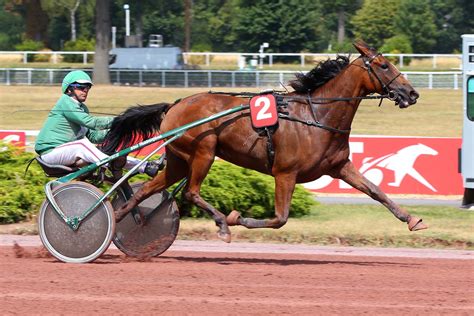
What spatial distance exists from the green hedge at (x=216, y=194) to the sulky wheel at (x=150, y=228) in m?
2.68

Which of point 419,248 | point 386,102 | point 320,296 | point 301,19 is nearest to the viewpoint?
point 320,296

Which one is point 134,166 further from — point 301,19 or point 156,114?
point 301,19

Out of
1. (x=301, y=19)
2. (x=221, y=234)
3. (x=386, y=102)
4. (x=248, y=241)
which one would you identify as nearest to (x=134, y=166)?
(x=221, y=234)

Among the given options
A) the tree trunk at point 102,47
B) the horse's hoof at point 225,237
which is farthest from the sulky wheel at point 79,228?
the tree trunk at point 102,47

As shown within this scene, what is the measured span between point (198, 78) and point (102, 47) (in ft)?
13.2

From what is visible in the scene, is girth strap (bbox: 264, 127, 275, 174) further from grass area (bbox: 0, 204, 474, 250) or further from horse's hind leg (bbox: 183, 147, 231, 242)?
A: grass area (bbox: 0, 204, 474, 250)

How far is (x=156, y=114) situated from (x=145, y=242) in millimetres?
1189

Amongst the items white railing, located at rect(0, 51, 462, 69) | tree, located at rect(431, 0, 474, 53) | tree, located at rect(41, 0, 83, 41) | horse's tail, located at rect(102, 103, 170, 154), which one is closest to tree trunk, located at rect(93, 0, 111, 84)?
white railing, located at rect(0, 51, 462, 69)

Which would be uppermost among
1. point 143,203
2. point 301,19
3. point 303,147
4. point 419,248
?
point 301,19

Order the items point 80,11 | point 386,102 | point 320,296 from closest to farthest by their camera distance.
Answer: point 320,296 → point 386,102 → point 80,11

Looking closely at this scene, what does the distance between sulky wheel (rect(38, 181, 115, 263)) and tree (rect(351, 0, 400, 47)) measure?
4733 centimetres

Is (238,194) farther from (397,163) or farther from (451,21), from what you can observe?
(451,21)

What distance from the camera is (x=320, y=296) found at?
695cm

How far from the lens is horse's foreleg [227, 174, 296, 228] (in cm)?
823
